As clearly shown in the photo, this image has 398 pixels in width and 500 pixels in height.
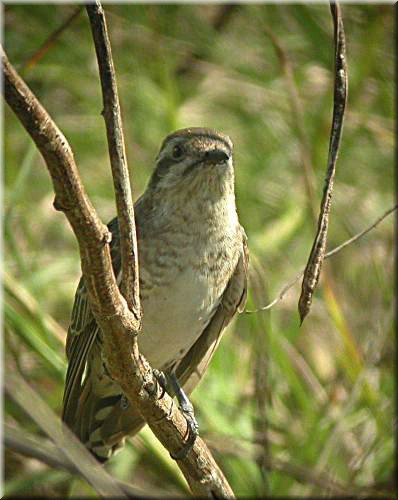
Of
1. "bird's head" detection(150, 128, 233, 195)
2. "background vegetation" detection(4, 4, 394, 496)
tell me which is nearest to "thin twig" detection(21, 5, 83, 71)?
A: "bird's head" detection(150, 128, 233, 195)

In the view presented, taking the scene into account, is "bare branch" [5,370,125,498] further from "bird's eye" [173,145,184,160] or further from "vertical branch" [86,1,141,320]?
"bird's eye" [173,145,184,160]

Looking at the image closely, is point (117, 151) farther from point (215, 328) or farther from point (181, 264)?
point (215, 328)

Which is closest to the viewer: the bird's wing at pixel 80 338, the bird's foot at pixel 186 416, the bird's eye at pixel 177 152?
the bird's foot at pixel 186 416

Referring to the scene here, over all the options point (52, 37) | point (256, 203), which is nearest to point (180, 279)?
point (52, 37)

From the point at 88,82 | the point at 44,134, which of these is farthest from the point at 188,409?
the point at 88,82

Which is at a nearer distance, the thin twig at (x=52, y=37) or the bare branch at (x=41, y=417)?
the bare branch at (x=41, y=417)

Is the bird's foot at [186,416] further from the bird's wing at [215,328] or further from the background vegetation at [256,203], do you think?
the background vegetation at [256,203]

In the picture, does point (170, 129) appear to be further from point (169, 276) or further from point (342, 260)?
point (169, 276)

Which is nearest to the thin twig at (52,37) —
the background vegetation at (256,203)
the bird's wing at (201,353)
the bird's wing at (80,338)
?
the bird's wing at (80,338)
